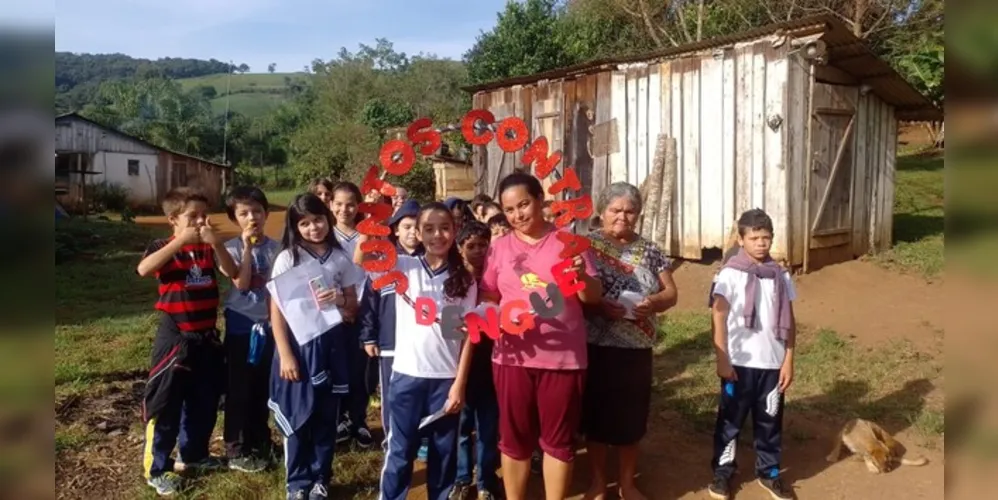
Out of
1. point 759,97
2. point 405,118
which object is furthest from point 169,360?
point 405,118

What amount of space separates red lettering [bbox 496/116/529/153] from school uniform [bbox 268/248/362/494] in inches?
41.5

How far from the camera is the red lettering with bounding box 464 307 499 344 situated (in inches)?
118

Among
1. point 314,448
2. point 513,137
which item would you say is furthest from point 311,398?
point 513,137

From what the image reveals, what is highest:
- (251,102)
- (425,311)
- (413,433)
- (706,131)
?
(251,102)

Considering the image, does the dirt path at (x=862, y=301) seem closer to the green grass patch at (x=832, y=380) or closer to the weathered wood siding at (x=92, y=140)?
the green grass patch at (x=832, y=380)

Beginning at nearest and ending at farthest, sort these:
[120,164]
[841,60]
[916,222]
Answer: [841,60] → [916,222] → [120,164]

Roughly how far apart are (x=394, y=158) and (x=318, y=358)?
107 cm

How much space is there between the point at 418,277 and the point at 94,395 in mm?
3455

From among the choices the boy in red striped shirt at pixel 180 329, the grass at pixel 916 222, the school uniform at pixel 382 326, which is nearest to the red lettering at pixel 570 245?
the school uniform at pixel 382 326

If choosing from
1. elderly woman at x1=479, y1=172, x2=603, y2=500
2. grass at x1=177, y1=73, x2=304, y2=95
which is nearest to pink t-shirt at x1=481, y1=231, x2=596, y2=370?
elderly woman at x1=479, y1=172, x2=603, y2=500

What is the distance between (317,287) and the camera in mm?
3479

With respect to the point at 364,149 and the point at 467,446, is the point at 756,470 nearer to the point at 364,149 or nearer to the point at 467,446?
the point at 467,446

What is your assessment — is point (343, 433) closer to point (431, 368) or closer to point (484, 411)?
point (484, 411)

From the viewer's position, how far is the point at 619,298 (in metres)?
3.35
